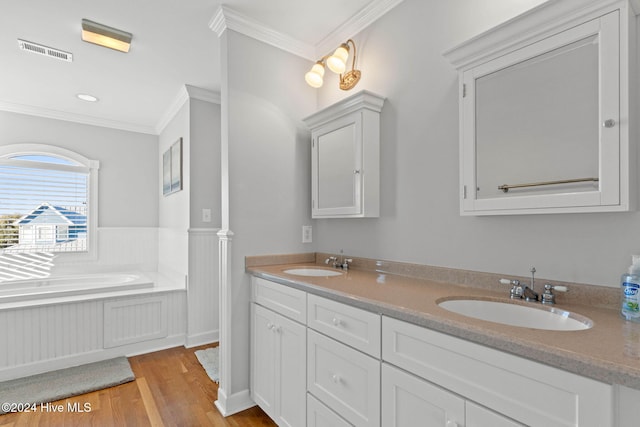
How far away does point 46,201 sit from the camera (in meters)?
3.71

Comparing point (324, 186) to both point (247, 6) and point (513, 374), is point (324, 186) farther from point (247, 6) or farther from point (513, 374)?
point (513, 374)

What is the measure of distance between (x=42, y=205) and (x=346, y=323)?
409 cm

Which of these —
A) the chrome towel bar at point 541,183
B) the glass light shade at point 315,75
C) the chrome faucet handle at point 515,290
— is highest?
the glass light shade at point 315,75

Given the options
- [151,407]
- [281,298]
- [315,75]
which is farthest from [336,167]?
[151,407]

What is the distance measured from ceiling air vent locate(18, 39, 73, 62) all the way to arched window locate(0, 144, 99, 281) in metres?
1.68

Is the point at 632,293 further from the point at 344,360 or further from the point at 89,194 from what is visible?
the point at 89,194

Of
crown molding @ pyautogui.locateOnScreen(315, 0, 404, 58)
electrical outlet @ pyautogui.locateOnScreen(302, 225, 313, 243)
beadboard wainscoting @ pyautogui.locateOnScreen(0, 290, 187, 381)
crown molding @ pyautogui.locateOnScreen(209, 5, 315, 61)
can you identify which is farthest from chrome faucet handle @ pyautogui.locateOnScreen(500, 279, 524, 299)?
beadboard wainscoting @ pyautogui.locateOnScreen(0, 290, 187, 381)

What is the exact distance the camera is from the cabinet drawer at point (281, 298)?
63.0 inches

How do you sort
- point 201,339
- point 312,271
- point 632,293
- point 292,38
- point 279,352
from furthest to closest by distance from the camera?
point 201,339, point 292,38, point 312,271, point 279,352, point 632,293

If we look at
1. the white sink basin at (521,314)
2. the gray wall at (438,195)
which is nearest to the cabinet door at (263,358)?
the gray wall at (438,195)

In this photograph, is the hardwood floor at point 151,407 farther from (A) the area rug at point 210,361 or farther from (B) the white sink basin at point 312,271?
(B) the white sink basin at point 312,271

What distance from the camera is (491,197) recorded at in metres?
1.31

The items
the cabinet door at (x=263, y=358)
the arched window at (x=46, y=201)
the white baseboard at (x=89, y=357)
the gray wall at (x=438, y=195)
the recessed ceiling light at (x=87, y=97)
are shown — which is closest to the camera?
the gray wall at (x=438, y=195)

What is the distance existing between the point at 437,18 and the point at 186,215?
2680mm
